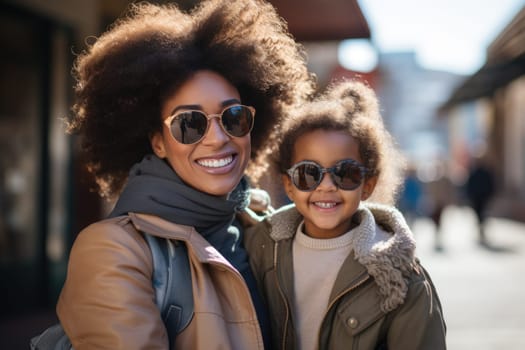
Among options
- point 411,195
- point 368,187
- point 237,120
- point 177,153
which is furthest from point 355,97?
point 411,195

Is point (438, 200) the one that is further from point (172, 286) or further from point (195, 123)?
point (172, 286)

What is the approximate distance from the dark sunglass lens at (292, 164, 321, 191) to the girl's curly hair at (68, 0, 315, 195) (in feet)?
1.57

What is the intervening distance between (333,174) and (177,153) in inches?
27.1

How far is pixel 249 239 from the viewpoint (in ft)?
9.41

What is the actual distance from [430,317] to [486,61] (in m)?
3.97

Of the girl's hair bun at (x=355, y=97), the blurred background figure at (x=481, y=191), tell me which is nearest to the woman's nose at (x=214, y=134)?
the girl's hair bun at (x=355, y=97)

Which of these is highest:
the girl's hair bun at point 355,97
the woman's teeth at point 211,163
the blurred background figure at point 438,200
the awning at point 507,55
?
the awning at point 507,55

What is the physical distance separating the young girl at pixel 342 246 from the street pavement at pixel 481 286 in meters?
3.39

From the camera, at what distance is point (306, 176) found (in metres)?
2.73

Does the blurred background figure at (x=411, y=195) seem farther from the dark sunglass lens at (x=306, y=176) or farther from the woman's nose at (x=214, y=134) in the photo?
the woman's nose at (x=214, y=134)

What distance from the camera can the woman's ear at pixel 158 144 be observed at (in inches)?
106

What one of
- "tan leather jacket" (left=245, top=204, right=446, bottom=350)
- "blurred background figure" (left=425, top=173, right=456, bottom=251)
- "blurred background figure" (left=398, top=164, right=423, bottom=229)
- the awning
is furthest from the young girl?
"blurred background figure" (left=398, top=164, right=423, bottom=229)

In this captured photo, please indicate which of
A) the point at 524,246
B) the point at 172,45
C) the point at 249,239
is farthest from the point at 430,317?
the point at 524,246

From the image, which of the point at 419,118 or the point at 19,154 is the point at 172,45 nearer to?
the point at 19,154
